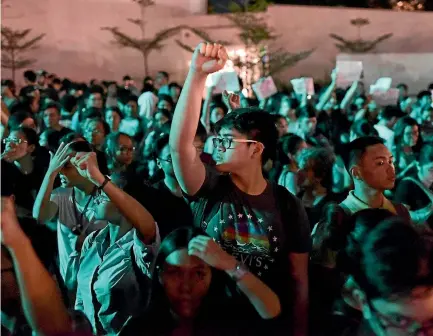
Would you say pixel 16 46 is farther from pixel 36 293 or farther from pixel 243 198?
pixel 36 293

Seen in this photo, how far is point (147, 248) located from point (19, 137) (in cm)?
206

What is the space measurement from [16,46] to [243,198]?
12.2 meters

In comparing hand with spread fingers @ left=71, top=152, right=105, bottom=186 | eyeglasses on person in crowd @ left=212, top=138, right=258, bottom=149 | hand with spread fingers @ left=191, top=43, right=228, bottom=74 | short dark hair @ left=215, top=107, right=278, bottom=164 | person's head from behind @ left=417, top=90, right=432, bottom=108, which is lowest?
person's head from behind @ left=417, top=90, right=432, bottom=108

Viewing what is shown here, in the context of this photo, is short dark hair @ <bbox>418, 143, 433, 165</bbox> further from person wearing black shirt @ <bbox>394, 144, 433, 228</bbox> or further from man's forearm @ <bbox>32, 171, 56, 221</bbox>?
man's forearm @ <bbox>32, 171, 56, 221</bbox>

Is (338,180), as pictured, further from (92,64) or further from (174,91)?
(92,64)

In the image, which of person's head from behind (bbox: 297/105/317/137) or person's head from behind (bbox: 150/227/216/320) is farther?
person's head from behind (bbox: 297/105/317/137)

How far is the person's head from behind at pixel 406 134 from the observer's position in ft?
17.6

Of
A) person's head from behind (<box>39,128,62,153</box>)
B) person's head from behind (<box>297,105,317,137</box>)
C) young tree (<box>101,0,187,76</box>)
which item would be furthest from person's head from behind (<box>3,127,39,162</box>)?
young tree (<box>101,0,187,76</box>)

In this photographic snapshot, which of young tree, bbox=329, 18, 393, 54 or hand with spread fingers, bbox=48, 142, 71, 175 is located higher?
hand with spread fingers, bbox=48, 142, 71, 175

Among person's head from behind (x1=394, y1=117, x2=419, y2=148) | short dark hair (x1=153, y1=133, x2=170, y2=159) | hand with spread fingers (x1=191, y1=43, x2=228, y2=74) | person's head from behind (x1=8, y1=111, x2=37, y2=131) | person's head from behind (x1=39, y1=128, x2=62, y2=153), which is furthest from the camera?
person's head from behind (x1=394, y1=117, x2=419, y2=148)

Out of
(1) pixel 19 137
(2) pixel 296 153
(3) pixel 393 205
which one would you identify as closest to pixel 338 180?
(2) pixel 296 153

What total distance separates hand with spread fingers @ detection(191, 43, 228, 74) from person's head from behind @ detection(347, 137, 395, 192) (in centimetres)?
99

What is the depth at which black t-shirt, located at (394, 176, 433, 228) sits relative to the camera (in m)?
3.48

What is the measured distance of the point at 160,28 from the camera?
46.9 ft
